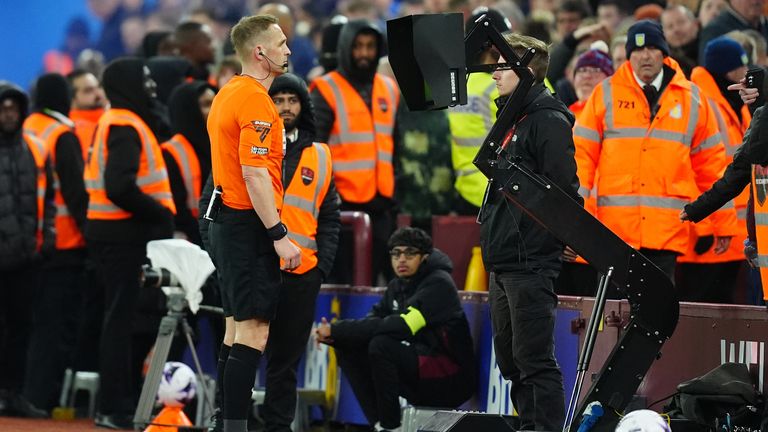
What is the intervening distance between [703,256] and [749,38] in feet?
5.56

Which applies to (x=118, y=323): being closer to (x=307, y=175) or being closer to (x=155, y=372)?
(x=155, y=372)

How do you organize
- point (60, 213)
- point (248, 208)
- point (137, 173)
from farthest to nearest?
point (60, 213)
point (137, 173)
point (248, 208)

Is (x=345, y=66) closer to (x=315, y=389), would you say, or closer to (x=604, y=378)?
(x=315, y=389)

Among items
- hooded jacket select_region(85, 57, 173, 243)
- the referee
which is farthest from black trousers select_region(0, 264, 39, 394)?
the referee

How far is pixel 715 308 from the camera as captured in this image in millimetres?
8016

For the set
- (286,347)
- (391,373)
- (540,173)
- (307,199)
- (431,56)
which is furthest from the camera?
(391,373)

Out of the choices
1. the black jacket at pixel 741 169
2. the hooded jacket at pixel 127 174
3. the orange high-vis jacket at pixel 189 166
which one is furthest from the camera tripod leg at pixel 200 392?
the black jacket at pixel 741 169

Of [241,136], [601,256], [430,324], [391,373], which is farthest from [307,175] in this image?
[601,256]

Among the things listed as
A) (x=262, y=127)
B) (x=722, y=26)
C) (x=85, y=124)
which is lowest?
(x=262, y=127)

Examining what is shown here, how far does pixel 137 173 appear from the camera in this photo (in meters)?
10.6

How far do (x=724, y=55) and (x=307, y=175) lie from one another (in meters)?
3.05

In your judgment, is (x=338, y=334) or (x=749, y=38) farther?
(x=749, y=38)

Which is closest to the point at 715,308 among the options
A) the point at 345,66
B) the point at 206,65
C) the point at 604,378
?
the point at 604,378

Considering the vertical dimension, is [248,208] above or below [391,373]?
above
